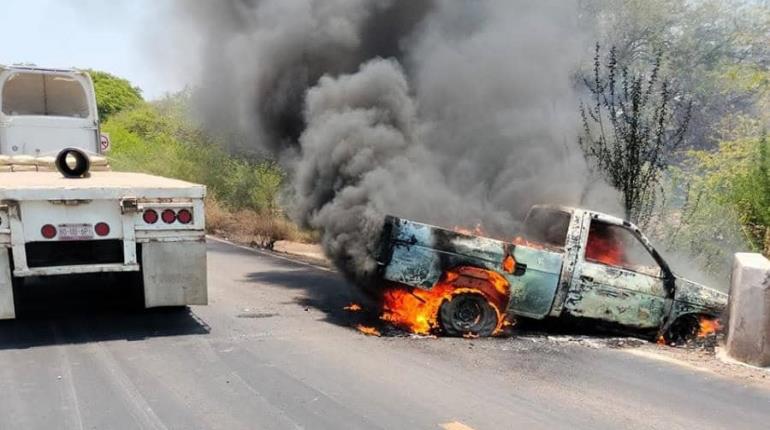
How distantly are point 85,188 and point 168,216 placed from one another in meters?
0.79

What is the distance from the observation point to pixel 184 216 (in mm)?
6383

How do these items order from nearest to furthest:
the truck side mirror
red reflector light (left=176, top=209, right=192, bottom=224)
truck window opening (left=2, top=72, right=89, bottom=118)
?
1. red reflector light (left=176, top=209, right=192, bottom=224)
2. truck window opening (left=2, top=72, right=89, bottom=118)
3. the truck side mirror

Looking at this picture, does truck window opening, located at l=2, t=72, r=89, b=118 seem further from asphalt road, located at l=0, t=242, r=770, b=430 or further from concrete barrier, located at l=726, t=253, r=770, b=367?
concrete barrier, located at l=726, t=253, r=770, b=367

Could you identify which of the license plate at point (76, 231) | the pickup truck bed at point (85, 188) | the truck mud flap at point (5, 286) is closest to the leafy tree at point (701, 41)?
the pickup truck bed at point (85, 188)

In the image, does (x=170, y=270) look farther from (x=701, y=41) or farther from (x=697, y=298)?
(x=701, y=41)

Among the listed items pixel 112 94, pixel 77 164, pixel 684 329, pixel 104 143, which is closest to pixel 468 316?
pixel 684 329

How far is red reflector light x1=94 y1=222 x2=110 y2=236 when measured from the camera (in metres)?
6.08

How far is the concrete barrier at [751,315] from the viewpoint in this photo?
243 inches

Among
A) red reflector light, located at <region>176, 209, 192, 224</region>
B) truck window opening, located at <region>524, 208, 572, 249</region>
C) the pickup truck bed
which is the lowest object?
truck window opening, located at <region>524, 208, 572, 249</region>

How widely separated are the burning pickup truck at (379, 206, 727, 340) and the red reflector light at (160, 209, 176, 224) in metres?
2.16

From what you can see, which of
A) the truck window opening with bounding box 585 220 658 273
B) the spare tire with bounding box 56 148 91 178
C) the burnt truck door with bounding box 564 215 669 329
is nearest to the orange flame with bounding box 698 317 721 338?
the burnt truck door with bounding box 564 215 669 329

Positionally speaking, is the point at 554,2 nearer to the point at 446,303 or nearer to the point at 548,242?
the point at 548,242

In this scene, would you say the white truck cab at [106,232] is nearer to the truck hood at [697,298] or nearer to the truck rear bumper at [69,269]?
the truck rear bumper at [69,269]

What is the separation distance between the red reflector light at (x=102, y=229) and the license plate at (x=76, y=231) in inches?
1.7
